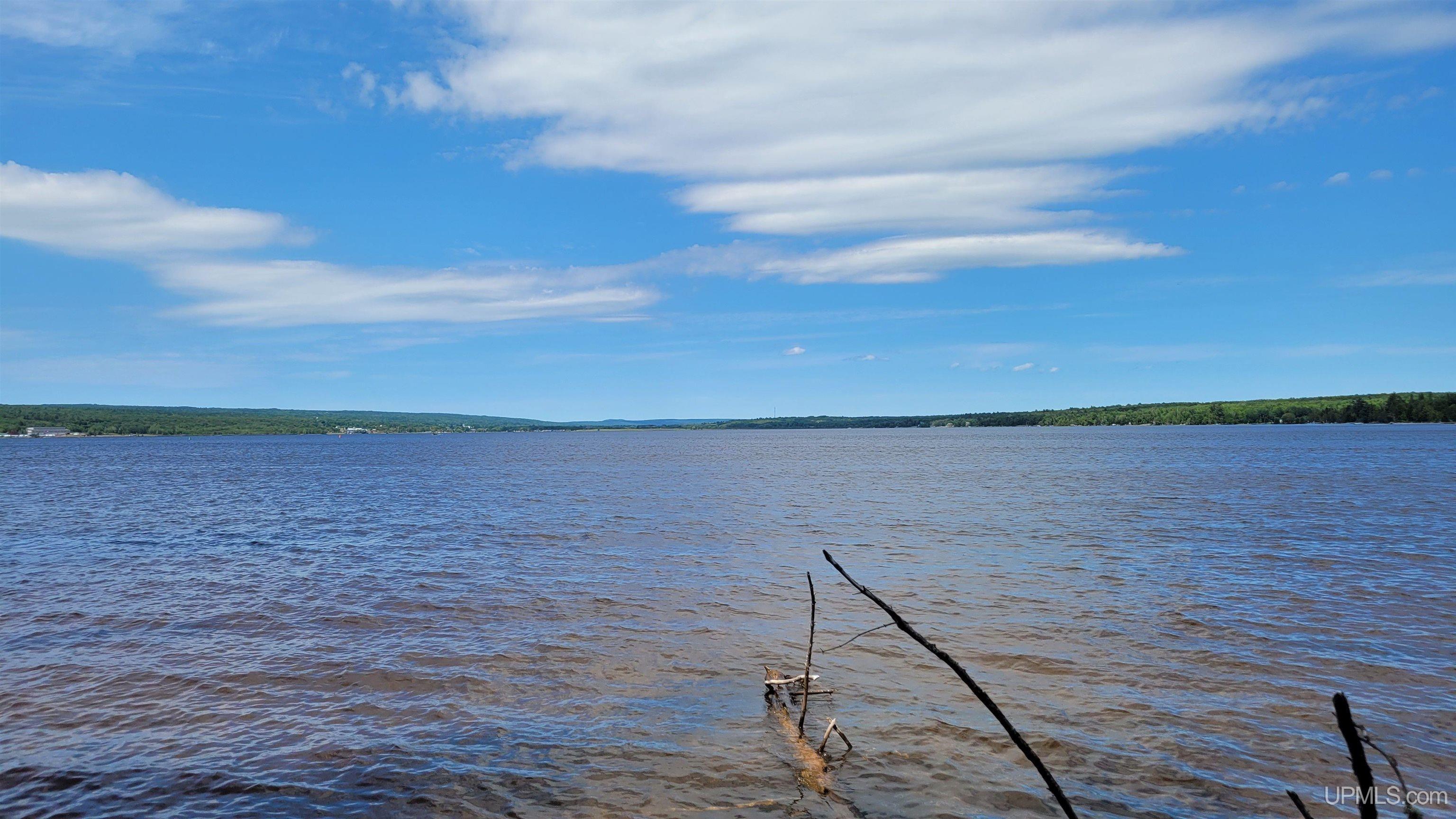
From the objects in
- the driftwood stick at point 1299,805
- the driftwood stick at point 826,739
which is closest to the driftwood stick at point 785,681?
the driftwood stick at point 826,739

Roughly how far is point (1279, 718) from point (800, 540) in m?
20.1

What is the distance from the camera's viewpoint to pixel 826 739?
10.9 metres

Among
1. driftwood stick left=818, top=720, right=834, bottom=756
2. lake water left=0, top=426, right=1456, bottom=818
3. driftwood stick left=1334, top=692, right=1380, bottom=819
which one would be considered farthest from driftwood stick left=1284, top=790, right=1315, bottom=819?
driftwood stick left=818, top=720, right=834, bottom=756

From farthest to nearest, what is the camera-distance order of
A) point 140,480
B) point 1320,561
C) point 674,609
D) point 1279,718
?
point 140,480, point 1320,561, point 674,609, point 1279,718

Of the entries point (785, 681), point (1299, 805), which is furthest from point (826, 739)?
point (1299, 805)

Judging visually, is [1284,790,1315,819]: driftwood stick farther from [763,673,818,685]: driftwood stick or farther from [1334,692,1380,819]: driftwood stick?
[763,673,818,685]: driftwood stick

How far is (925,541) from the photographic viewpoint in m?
30.8

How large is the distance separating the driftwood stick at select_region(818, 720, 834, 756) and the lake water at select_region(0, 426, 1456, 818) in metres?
0.39

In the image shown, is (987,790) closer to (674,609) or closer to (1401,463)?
(674,609)

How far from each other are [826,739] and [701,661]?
5280 millimetres

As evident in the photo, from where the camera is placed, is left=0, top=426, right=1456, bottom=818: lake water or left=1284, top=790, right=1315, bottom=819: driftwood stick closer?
left=1284, top=790, right=1315, bottom=819: driftwood stick

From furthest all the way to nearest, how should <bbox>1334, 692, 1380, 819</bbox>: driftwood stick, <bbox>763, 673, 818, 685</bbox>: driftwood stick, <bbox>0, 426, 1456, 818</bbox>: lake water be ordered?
1. <bbox>763, 673, 818, 685</bbox>: driftwood stick
2. <bbox>0, 426, 1456, 818</bbox>: lake water
3. <bbox>1334, 692, 1380, 819</bbox>: driftwood stick

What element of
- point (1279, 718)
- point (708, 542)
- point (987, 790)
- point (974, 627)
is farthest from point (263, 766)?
point (708, 542)

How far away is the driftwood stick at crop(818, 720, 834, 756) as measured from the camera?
1094 cm
